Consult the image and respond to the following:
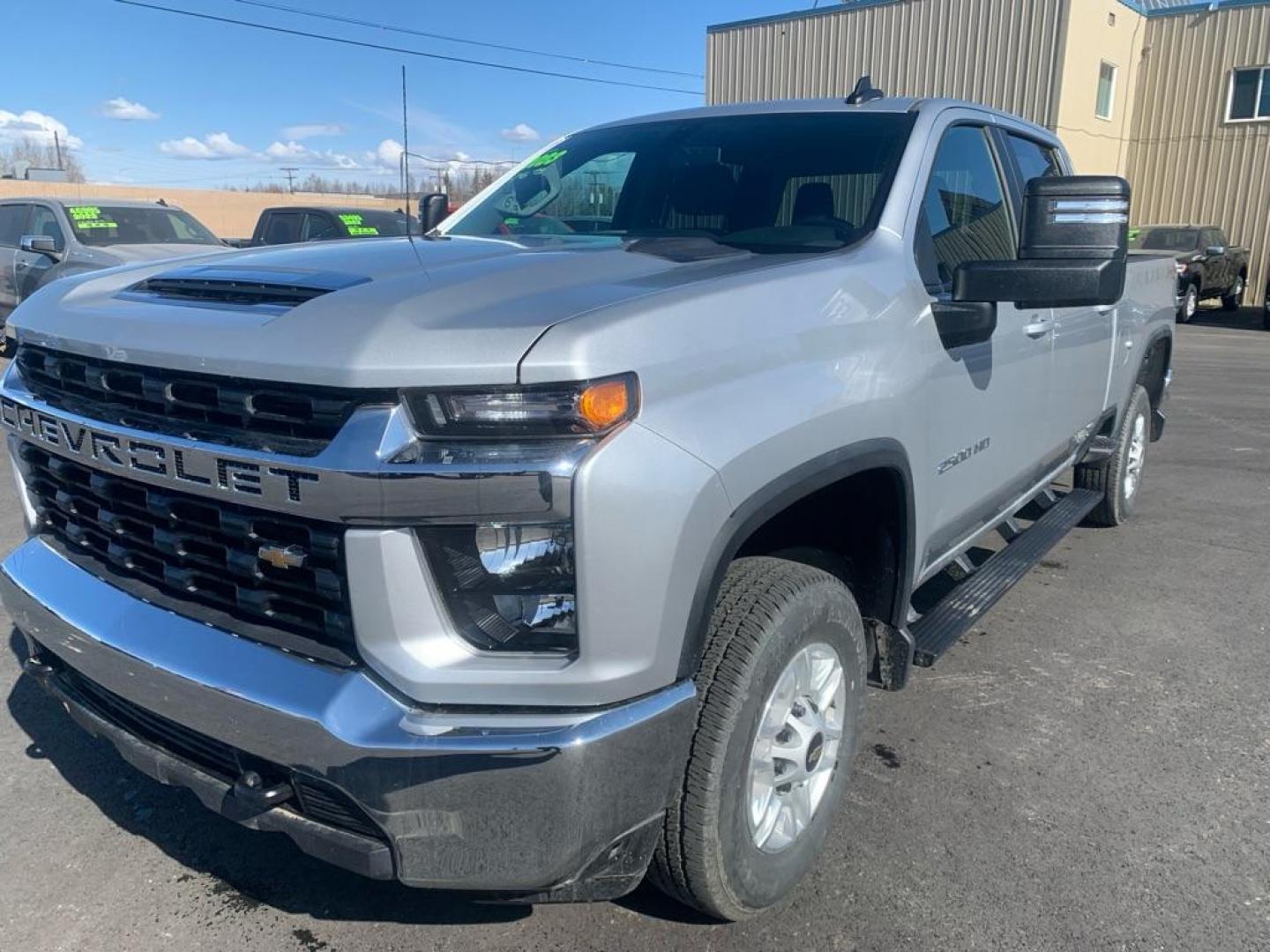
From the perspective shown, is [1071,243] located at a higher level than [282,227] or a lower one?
higher

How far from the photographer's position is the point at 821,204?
3227 millimetres

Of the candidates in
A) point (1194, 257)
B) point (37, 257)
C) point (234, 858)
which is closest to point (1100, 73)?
point (1194, 257)

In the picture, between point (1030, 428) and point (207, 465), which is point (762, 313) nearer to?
point (207, 465)

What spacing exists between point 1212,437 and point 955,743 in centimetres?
665

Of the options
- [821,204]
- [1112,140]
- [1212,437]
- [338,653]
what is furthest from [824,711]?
[1112,140]

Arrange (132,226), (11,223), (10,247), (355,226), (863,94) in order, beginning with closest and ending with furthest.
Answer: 1. (863,94)
2. (132,226)
3. (10,247)
4. (11,223)
5. (355,226)

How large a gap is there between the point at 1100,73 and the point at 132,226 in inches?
772

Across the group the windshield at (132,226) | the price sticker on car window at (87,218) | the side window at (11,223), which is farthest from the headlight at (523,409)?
the side window at (11,223)

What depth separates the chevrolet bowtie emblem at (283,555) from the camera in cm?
201

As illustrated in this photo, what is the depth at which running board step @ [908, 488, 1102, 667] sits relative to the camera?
3.22 metres

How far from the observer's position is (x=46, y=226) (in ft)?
39.0

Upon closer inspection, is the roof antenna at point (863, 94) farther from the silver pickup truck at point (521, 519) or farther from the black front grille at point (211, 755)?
the black front grille at point (211, 755)

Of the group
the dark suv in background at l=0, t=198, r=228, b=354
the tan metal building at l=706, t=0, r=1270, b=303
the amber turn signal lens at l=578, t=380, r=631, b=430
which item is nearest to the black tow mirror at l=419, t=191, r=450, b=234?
the amber turn signal lens at l=578, t=380, r=631, b=430

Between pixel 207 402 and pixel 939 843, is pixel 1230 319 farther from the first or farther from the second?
pixel 207 402
